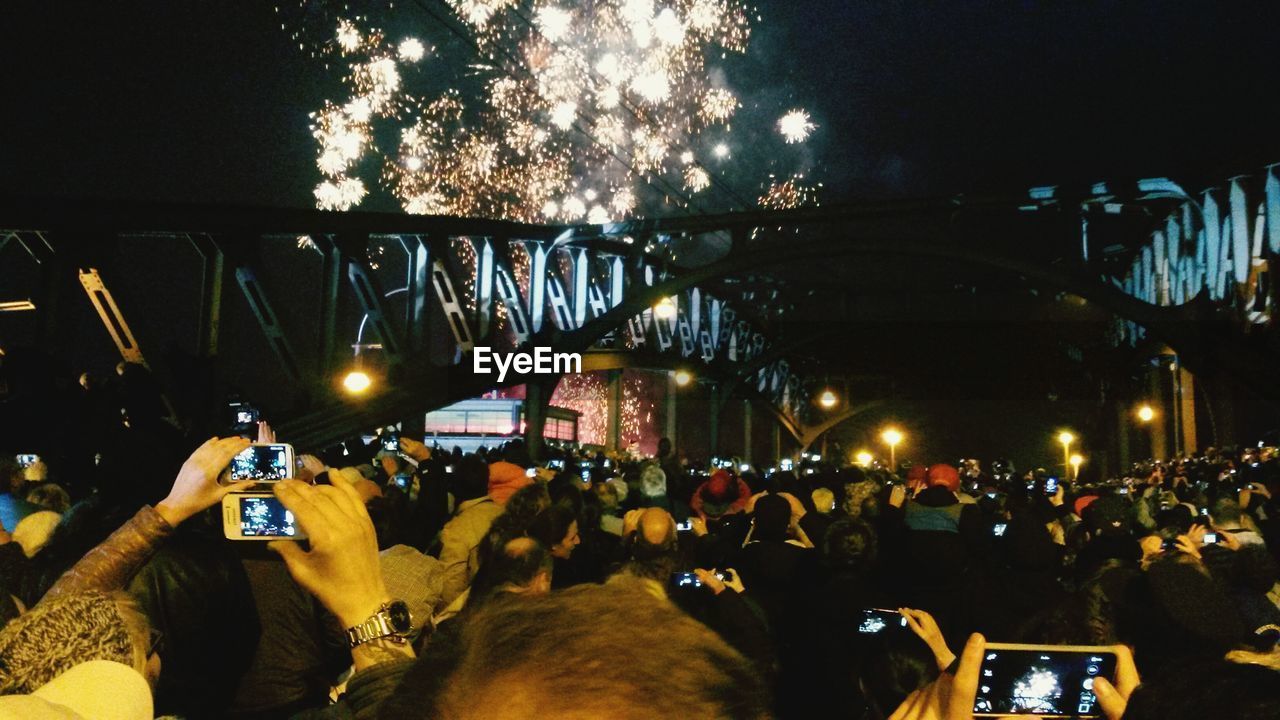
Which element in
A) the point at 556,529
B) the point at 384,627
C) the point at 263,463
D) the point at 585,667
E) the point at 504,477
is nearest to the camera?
the point at 585,667

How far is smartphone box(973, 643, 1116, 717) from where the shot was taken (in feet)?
9.91

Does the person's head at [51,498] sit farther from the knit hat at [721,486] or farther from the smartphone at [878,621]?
the knit hat at [721,486]

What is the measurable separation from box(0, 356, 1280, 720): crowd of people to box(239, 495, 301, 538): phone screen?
0.07 m

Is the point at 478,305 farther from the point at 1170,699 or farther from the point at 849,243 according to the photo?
the point at 1170,699

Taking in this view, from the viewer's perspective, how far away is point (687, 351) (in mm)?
42344

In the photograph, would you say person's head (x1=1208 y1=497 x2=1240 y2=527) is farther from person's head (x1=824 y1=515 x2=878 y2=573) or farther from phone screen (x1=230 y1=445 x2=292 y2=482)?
phone screen (x1=230 y1=445 x2=292 y2=482)

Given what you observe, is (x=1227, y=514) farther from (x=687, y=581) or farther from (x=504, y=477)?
(x=504, y=477)

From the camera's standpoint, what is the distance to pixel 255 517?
9.96 feet

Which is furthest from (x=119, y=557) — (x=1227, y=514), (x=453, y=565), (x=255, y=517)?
(x=1227, y=514)

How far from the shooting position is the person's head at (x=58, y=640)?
253 centimetres

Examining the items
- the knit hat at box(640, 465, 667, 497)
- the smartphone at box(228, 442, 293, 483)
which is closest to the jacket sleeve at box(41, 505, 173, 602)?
the smartphone at box(228, 442, 293, 483)

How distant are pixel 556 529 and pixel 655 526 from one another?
1.99 feet

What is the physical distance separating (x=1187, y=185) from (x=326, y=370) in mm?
20410

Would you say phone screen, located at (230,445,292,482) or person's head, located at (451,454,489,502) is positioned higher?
phone screen, located at (230,445,292,482)
